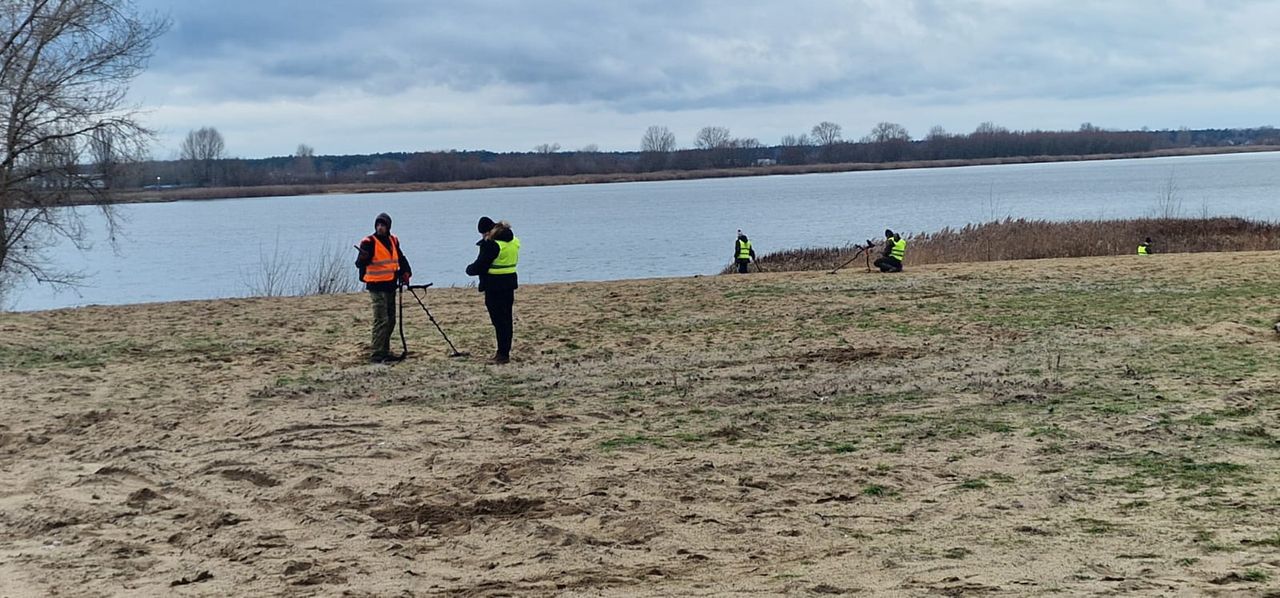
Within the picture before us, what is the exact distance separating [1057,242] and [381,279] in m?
22.6

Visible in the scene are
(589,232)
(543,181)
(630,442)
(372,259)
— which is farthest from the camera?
(543,181)

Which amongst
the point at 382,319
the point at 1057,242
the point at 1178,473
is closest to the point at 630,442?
the point at 1178,473

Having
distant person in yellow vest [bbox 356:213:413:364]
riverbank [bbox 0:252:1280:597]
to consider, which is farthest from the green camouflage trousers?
riverbank [bbox 0:252:1280:597]

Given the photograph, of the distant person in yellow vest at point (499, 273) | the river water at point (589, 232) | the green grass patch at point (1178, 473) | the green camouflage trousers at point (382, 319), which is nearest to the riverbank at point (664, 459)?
the green grass patch at point (1178, 473)

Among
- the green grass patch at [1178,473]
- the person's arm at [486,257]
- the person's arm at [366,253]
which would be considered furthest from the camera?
the person's arm at [366,253]

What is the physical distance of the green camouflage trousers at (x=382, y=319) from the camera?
12367mm

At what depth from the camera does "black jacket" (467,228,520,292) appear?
1203 centimetres

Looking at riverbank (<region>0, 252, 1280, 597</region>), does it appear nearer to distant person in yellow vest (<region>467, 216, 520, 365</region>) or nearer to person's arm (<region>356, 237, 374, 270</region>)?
distant person in yellow vest (<region>467, 216, 520, 365</region>)

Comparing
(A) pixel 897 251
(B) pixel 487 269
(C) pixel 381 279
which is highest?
(B) pixel 487 269

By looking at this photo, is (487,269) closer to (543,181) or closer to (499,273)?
(499,273)

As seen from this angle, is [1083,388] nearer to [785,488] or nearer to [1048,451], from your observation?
[1048,451]

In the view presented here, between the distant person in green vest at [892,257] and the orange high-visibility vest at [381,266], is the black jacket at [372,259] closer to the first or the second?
the orange high-visibility vest at [381,266]

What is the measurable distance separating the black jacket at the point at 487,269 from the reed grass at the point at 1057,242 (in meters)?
17.5

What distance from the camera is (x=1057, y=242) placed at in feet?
101
